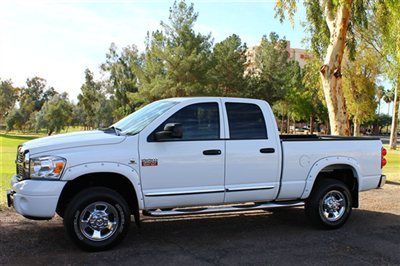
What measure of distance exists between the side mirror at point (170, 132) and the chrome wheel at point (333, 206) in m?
2.83

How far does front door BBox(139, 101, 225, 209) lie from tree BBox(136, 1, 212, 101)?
130 feet

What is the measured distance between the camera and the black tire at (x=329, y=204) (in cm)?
747

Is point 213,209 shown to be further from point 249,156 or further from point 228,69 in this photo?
point 228,69

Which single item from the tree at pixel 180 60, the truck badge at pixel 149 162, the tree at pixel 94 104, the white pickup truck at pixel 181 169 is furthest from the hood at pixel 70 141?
the tree at pixel 94 104

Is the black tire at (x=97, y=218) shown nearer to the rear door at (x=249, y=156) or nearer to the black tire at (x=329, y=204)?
the rear door at (x=249, y=156)

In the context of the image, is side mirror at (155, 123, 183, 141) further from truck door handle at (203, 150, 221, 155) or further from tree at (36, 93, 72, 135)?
tree at (36, 93, 72, 135)

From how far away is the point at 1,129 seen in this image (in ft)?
397

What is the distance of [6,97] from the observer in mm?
107312

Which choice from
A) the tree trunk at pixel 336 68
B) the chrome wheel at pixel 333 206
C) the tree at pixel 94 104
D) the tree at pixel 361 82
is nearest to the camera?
the chrome wheel at pixel 333 206

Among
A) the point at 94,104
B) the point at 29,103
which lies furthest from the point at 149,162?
the point at 29,103

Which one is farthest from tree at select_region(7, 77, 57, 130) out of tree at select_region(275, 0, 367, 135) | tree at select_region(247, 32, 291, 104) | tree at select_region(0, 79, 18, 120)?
tree at select_region(275, 0, 367, 135)

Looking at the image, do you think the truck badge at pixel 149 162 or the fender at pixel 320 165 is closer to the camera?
the truck badge at pixel 149 162

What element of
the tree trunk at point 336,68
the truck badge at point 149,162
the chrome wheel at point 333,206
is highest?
the tree trunk at point 336,68

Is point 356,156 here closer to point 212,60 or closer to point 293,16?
point 293,16
